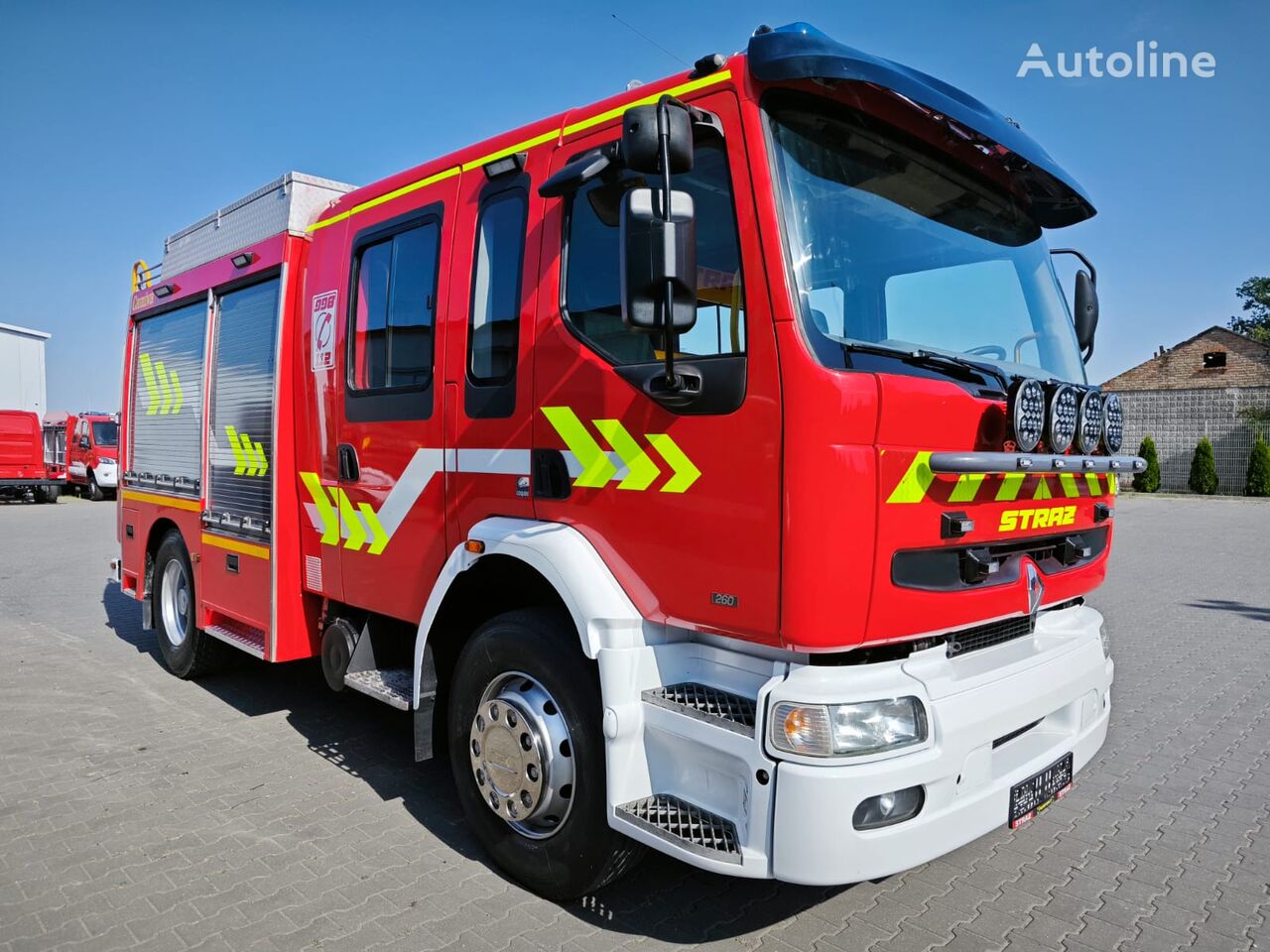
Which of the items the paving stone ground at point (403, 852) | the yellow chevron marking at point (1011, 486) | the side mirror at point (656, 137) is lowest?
the paving stone ground at point (403, 852)

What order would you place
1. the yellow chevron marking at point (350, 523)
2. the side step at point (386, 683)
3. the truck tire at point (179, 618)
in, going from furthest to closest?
1. the truck tire at point (179, 618)
2. the yellow chevron marking at point (350, 523)
3. the side step at point (386, 683)

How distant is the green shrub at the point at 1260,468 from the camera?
25156 millimetres

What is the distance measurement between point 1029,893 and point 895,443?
78.6 inches

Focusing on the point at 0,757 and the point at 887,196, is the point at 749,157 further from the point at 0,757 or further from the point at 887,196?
the point at 0,757

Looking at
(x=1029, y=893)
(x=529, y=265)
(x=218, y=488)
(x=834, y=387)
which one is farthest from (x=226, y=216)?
(x=1029, y=893)

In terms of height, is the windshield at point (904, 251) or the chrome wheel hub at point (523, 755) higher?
the windshield at point (904, 251)

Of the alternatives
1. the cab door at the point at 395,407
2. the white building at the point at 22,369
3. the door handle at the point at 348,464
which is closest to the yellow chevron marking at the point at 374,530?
the cab door at the point at 395,407

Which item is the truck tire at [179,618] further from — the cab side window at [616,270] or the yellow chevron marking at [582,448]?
the cab side window at [616,270]

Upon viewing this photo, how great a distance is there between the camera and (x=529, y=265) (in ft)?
11.2

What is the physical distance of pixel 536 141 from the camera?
139 inches

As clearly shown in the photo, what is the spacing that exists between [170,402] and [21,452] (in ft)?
73.6

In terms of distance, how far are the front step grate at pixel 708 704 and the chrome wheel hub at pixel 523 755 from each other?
0.43 m

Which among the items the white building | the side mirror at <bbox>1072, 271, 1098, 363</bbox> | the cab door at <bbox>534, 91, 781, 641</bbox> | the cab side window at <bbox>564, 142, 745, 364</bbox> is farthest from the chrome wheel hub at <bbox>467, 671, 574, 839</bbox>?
the white building

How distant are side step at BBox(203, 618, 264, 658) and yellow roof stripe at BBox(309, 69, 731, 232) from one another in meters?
2.37
